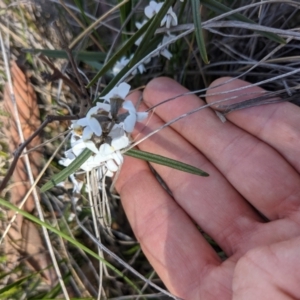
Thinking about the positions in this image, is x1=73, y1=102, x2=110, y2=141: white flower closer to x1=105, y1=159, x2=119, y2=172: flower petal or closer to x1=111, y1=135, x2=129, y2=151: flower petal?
x1=111, y1=135, x2=129, y2=151: flower petal

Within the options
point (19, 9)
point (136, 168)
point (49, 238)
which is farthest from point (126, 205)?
point (19, 9)

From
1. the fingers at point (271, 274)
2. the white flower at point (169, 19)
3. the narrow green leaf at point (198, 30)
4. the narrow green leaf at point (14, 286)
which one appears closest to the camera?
the fingers at point (271, 274)

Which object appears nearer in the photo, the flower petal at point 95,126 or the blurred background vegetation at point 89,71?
the flower petal at point 95,126

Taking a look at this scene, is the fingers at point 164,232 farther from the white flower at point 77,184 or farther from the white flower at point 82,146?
the white flower at point 82,146

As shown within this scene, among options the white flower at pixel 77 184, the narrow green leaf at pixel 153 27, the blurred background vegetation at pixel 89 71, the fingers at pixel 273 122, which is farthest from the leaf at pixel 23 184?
the fingers at pixel 273 122

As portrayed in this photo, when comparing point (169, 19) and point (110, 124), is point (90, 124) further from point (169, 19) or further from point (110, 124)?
point (169, 19)

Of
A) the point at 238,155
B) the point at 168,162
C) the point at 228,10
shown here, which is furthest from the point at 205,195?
the point at 228,10
